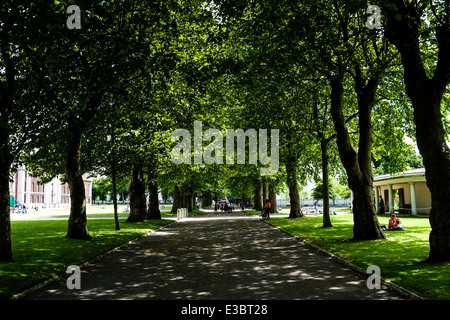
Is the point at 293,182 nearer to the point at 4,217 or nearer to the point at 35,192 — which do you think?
the point at 4,217

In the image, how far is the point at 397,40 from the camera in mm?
9953

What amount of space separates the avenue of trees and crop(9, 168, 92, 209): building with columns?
7729 centimetres

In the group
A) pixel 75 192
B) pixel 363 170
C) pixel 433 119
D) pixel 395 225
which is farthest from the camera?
pixel 395 225

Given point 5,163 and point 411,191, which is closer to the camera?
point 5,163

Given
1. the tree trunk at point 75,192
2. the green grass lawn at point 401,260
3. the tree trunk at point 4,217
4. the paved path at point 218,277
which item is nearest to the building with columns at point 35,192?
the tree trunk at point 75,192

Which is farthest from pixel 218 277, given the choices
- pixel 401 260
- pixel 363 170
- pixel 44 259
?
pixel 363 170

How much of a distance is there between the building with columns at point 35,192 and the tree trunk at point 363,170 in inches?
3301

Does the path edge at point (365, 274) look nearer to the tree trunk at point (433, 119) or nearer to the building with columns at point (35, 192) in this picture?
the tree trunk at point (433, 119)

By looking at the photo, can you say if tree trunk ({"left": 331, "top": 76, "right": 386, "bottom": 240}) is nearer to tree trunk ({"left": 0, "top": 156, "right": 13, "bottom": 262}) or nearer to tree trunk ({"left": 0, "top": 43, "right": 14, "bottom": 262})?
tree trunk ({"left": 0, "top": 43, "right": 14, "bottom": 262})

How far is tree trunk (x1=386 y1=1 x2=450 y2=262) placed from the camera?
9141 mm

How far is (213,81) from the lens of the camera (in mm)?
11711

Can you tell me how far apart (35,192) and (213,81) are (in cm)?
11256
